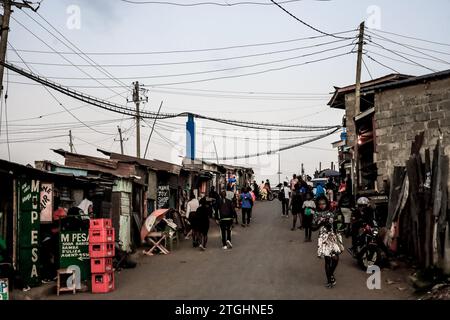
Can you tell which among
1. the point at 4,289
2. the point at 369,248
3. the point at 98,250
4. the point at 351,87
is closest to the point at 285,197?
the point at 351,87

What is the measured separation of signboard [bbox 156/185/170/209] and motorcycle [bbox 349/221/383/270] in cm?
1206

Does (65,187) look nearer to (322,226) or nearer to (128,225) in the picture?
(128,225)

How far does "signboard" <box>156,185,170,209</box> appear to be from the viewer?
76.2ft

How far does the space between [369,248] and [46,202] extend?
8710 mm

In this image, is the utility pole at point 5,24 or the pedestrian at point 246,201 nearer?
the utility pole at point 5,24

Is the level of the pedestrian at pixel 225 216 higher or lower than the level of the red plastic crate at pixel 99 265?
higher

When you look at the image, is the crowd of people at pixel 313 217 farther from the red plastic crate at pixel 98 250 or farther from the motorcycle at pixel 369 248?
the red plastic crate at pixel 98 250

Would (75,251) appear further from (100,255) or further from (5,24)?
(5,24)

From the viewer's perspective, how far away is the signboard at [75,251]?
1167cm

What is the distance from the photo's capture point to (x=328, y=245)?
11.1 m

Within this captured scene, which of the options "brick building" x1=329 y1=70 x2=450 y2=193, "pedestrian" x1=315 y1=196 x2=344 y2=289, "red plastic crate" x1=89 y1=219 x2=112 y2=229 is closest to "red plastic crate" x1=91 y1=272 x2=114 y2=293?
"red plastic crate" x1=89 y1=219 x2=112 y2=229

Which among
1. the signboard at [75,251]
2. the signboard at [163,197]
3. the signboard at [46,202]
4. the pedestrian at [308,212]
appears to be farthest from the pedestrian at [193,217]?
the signboard at [75,251]

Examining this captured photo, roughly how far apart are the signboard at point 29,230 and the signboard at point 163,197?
36.9 feet
